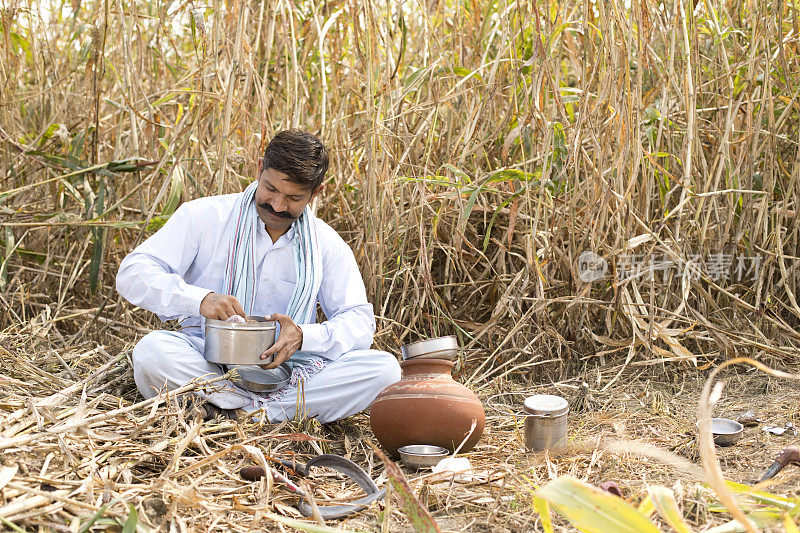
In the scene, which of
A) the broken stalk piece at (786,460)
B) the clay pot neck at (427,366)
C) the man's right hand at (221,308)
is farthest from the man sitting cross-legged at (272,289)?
the broken stalk piece at (786,460)

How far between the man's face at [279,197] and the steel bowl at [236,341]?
489mm

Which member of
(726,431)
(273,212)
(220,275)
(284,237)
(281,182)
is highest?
(281,182)

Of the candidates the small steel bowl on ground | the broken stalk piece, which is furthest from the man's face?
the broken stalk piece

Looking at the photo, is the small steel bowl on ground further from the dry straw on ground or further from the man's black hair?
the man's black hair

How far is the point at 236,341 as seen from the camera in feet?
8.57

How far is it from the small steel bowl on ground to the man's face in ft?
3.14

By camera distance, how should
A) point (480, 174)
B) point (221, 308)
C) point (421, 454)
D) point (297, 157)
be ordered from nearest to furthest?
point (421, 454)
point (221, 308)
point (297, 157)
point (480, 174)

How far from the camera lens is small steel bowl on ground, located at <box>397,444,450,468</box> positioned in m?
2.45

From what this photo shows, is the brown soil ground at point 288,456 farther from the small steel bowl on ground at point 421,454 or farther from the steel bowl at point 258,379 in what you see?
the steel bowl at point 258,379

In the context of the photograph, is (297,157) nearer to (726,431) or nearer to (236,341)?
(236,341)

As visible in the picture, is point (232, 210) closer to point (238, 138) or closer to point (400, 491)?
point (238, 138)

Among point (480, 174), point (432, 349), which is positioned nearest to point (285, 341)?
point (432, 349)

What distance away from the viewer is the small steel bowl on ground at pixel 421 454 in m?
2.45

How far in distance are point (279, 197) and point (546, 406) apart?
1.17 meters
